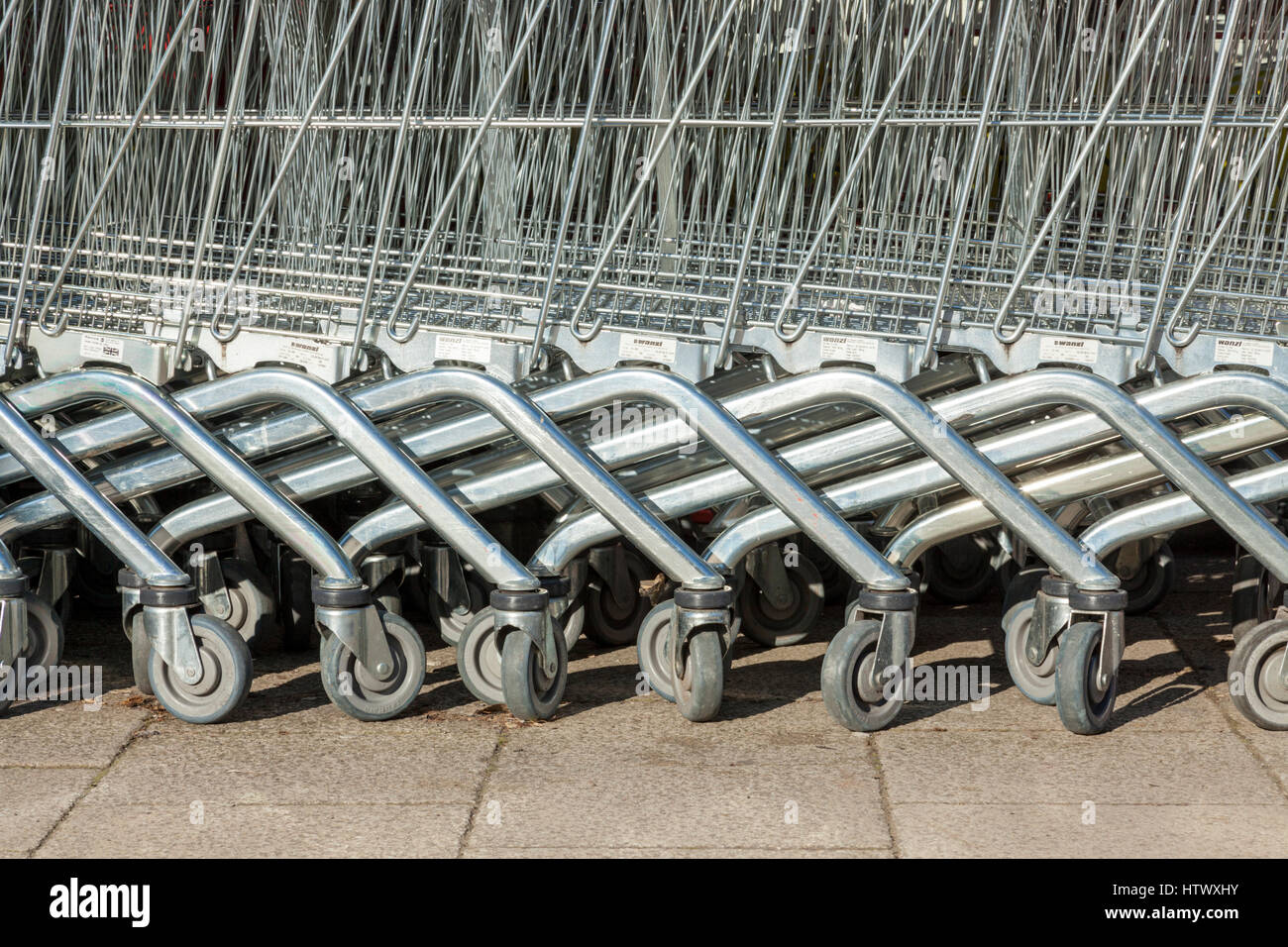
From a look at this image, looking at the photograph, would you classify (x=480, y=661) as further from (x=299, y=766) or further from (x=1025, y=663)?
(x=1025, y=663)

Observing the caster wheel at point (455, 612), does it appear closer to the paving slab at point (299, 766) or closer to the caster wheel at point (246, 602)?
the caster wheel at point (246, 602)

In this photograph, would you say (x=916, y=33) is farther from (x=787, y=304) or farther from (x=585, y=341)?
(x=585, y=341)

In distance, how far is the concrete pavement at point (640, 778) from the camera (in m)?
3.77

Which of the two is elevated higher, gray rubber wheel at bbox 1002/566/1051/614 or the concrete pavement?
gray rubber wheel at bbox 1002/566/1051/614

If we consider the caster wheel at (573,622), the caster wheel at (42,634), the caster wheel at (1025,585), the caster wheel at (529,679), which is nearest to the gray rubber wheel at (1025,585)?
the caster wheel at (1025,585)

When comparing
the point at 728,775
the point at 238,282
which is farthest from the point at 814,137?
the point at 728,775

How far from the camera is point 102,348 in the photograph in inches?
189

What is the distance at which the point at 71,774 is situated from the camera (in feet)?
13.8

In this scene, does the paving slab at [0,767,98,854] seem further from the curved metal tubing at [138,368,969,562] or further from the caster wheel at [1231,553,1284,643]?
the caster wheel at [1231,553,1284,643]

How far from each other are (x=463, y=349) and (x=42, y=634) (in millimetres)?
1498

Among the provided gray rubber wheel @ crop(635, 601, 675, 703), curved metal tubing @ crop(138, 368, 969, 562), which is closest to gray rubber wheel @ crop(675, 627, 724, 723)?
gray rubber wheel @ crop(635, 601, 675, 703)

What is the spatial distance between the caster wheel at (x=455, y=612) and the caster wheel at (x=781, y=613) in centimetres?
85

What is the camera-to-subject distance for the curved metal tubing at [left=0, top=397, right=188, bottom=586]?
4.48m

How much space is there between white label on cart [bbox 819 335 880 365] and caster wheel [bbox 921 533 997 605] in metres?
1.67
